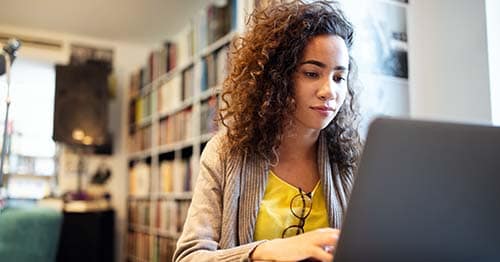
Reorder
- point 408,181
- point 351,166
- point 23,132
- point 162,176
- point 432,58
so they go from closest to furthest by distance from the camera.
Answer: point 408,181
point 351,166
point 432,58
point 162,176
point 23,132

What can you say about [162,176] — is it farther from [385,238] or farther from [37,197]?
[385,238]

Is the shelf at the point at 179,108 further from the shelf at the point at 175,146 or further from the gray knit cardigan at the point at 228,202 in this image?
the gray knit cardigan at the point at 228,202

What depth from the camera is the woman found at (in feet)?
2.99

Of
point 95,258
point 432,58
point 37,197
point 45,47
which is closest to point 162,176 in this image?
point 95,258

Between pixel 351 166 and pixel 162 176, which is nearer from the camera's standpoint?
pixel 351 166

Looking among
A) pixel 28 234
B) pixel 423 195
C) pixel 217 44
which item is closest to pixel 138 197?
pixel 217 44

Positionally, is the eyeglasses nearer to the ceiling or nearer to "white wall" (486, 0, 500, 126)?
"white wall" (486, 0, 500, 126)

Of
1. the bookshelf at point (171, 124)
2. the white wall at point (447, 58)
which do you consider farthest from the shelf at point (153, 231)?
the white wall at point (447, 58)

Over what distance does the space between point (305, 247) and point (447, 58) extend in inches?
40.7

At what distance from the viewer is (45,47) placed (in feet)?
13.1

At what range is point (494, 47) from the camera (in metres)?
1.39

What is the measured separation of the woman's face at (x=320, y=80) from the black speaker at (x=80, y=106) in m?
3.02

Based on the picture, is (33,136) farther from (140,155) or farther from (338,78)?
(338,78)

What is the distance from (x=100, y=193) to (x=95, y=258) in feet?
2.36
